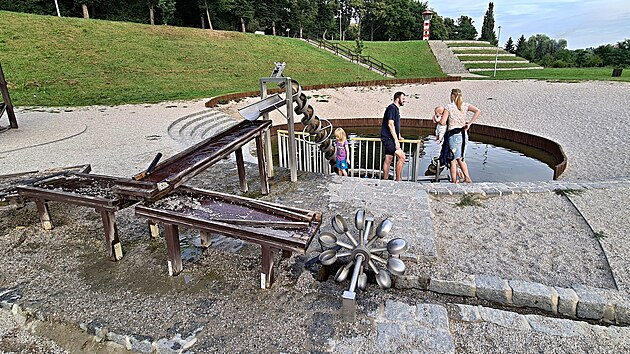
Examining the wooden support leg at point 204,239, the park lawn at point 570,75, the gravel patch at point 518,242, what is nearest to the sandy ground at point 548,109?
the park lawn at point 570,75

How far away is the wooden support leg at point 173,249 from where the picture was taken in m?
2.99

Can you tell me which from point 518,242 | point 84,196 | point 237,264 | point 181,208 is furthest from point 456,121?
point 84,196

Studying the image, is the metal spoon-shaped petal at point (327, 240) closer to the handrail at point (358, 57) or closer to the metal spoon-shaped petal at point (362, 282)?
the metal spoon-shaped petal at point (362, 282)

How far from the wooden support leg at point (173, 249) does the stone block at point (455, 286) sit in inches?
83.7

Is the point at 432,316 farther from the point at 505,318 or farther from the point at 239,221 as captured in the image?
the point at 239,221

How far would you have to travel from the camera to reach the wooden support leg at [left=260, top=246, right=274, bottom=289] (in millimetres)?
2855

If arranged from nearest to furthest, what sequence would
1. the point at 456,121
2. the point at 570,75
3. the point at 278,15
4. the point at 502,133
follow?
1. the point at 456,121
2. the point at 502,133
3. the point at 570,75
4. the point at 278,15

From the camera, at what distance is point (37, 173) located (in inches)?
214

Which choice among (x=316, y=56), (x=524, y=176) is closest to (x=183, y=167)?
(x=524, y=176)

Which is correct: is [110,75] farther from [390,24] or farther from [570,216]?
[390,24]

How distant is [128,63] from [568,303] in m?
22.5

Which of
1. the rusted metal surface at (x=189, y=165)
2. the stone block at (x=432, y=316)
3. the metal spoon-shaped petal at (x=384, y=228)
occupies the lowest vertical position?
the stone block at (x=432, y=316)

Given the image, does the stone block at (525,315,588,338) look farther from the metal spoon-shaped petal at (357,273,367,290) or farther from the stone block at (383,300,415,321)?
the metal spoon-shaped petal at (357,273,367,290)

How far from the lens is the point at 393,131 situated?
18.9ft
